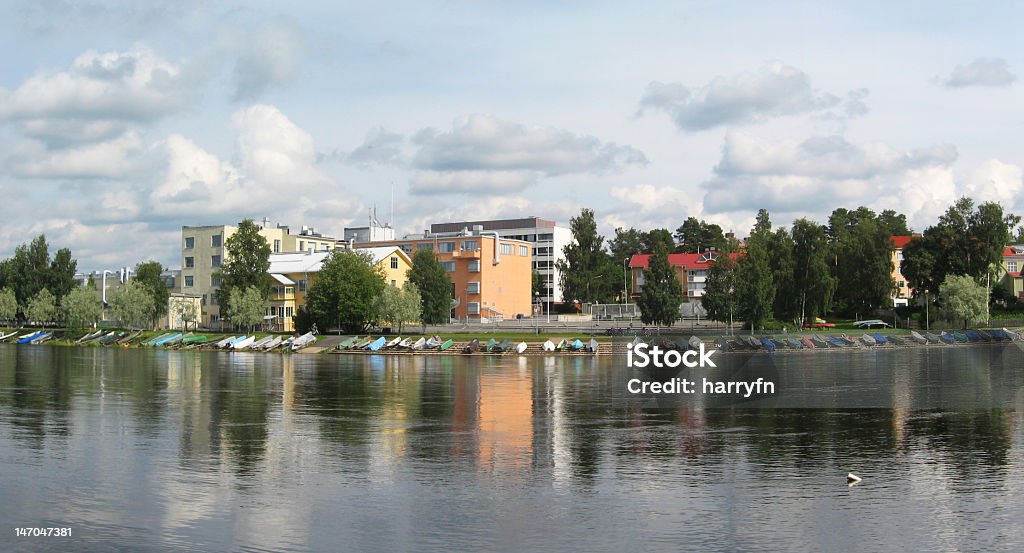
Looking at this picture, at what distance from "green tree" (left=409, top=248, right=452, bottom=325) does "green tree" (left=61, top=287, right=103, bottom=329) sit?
134 ft

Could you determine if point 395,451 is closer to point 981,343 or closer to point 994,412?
point 994,412

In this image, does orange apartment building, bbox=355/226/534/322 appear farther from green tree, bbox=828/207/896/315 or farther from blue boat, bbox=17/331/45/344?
blue boat, bbox=17/331/45/344

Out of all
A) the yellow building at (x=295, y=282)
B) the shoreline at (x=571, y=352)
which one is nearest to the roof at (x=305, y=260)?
the yellow building at (x=295, y=282)

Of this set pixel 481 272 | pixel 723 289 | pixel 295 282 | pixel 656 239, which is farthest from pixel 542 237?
pixel 723 289

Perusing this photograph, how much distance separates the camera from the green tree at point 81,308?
112m

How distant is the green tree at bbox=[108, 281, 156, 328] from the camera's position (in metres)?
109

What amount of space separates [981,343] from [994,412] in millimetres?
59525

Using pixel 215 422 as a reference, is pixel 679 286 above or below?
above

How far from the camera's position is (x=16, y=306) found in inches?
4938

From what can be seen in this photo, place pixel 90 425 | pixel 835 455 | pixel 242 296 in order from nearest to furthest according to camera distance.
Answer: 1. pixel 835 455
2. pixel 90 425
3. pixel 242 296

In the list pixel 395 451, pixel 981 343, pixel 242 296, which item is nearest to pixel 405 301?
pixel 242 296

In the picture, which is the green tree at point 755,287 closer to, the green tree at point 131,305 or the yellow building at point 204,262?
the yellow building at point 204,262

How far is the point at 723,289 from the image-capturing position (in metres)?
90.3

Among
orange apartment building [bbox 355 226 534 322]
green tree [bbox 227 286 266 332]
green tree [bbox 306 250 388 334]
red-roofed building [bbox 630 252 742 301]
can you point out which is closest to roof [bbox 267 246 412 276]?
orange apartment building [bbox 355 226 534 322]
